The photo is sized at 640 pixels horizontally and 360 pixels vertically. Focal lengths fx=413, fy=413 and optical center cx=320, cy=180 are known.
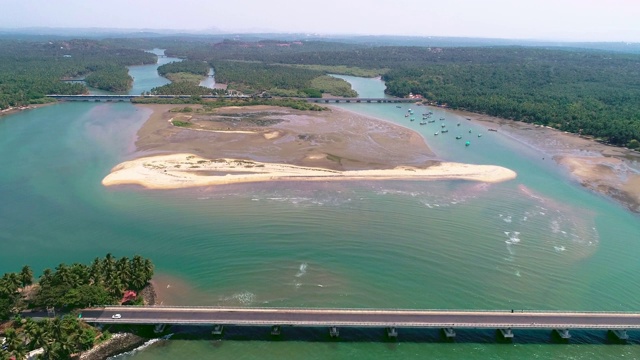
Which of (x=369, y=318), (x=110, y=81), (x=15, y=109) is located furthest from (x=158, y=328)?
(x=110, y=81)

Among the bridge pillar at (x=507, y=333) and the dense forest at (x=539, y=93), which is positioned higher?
the dense forest at (x=539, y=93)

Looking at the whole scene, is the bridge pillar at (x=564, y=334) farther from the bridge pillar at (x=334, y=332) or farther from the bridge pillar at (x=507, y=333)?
the bridge pillar at (x=334, y=332)

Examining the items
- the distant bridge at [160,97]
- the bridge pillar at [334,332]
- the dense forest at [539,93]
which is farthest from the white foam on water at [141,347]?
the distant bridge at [160,97]

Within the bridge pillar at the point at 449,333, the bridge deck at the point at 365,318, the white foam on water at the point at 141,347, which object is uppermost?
the bridge deck at the point at 365,318

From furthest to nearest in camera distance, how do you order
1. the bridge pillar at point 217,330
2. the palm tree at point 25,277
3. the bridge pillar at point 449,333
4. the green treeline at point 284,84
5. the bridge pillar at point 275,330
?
the green treeline at point 284,84
the palm tree at point 25,277
the bridge pillar at point 449,333
the bridge pillar at point 275,330
the bridge pillar at point 217,330

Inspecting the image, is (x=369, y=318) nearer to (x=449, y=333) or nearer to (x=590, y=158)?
(x=449, y=333)

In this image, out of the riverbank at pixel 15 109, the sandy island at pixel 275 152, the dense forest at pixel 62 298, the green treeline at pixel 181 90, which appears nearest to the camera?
the dense forest at pixel 62 298
